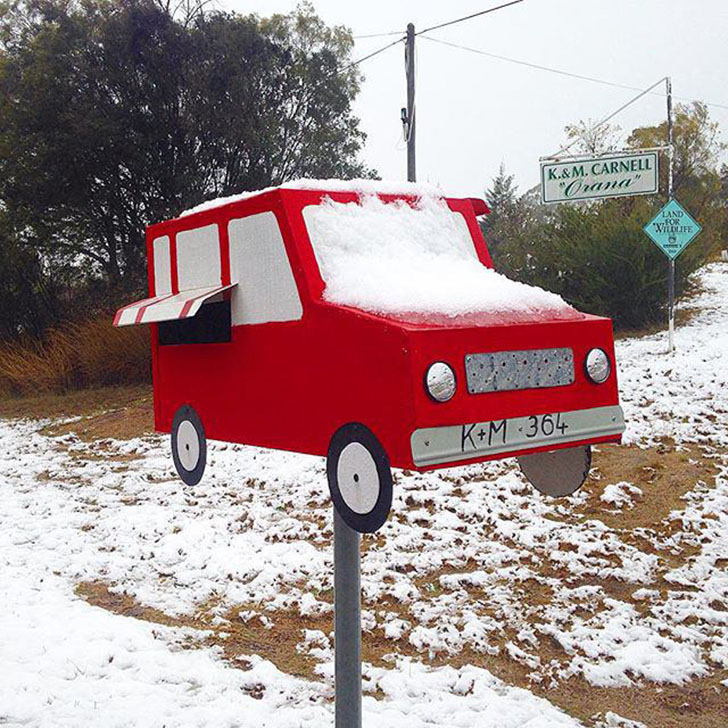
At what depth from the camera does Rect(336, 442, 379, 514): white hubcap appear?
1112 millimetres

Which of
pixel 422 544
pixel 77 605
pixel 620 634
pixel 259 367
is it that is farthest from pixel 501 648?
pixel 259 367

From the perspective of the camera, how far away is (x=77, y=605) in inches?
175

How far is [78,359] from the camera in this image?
7.51 m

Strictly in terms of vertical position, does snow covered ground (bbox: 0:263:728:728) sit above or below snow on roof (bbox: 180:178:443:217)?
below

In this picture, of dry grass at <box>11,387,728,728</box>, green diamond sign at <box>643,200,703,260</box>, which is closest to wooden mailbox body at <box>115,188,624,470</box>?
dry grass at <box>11,387,728,728</box>

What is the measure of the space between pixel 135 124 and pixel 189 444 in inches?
389

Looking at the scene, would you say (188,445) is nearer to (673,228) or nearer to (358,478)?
(358,478)

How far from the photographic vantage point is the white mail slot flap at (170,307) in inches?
51.2

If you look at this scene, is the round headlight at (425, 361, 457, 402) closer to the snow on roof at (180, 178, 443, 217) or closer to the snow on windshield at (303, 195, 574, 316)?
the snow on windshield at (303, 195, 574, 316)

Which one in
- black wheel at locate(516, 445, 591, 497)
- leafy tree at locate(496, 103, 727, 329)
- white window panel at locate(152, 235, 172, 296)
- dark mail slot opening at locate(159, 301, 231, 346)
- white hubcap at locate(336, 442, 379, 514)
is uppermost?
leafy tree at locate(496, 103, 727, 329)

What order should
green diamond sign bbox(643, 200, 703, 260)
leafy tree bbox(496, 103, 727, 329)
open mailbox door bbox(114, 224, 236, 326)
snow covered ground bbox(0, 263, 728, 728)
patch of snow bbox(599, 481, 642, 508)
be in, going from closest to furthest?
open mailbox door bbox(114, 224, 236, 326), snow covered ground bbox(0, 263, 728, 728), patch of snow bbox(599, 481, 642, 508), green diamond sign bbox(643, 200, 703, 260), leafy tree bbox(496, 103, 727, 329)

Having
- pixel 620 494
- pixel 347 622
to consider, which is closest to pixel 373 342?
pixel 347 622

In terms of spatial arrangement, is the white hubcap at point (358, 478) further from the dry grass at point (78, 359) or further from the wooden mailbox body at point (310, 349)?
the dry grass at point (78, 359)

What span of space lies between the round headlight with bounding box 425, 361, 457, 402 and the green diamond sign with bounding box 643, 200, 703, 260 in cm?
883
